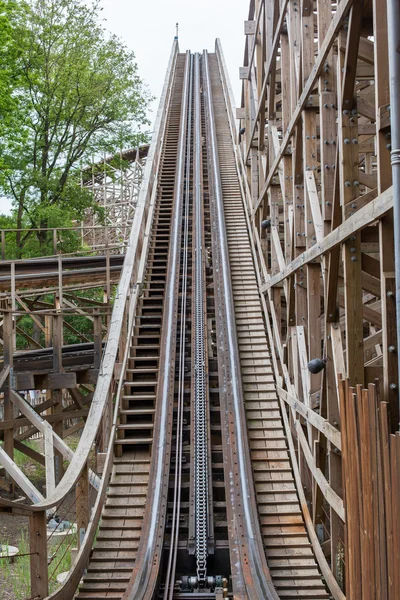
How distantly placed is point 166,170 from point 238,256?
520 centimetres

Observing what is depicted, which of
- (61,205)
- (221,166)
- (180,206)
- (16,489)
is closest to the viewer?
(16,489)

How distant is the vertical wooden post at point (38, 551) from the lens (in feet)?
13.7

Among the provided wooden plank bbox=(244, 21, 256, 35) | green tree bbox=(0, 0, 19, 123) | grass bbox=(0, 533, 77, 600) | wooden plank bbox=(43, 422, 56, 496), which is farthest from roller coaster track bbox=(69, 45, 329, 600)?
green tree bbox=(0, 0, 19, 123)

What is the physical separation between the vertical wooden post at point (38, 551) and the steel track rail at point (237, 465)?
1.55m

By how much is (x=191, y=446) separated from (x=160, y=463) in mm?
436

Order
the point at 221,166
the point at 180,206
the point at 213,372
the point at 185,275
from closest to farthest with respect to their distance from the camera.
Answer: the point at 213,372 → the point at 185,275 → the point at 180,206 → the point at 221,166

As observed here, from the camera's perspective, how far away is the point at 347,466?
4.30 m

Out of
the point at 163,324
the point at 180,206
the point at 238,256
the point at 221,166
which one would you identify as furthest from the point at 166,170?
the point at 163,324

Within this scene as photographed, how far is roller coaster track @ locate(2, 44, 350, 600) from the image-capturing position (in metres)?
5.46

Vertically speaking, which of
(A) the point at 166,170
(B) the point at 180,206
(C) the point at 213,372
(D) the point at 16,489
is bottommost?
(D) the point at 16,489

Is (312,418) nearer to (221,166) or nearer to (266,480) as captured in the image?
(266,480)

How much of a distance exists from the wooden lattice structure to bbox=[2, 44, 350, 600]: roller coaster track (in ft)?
1.34

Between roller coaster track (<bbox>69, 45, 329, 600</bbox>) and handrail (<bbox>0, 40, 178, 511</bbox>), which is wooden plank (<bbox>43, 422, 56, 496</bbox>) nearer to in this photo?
roller coaster track (<bbox>69, 45, 329, 600</bbox>)

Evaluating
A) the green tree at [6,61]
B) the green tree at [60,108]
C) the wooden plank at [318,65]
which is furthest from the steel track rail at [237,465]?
the green tree at [60,108]
